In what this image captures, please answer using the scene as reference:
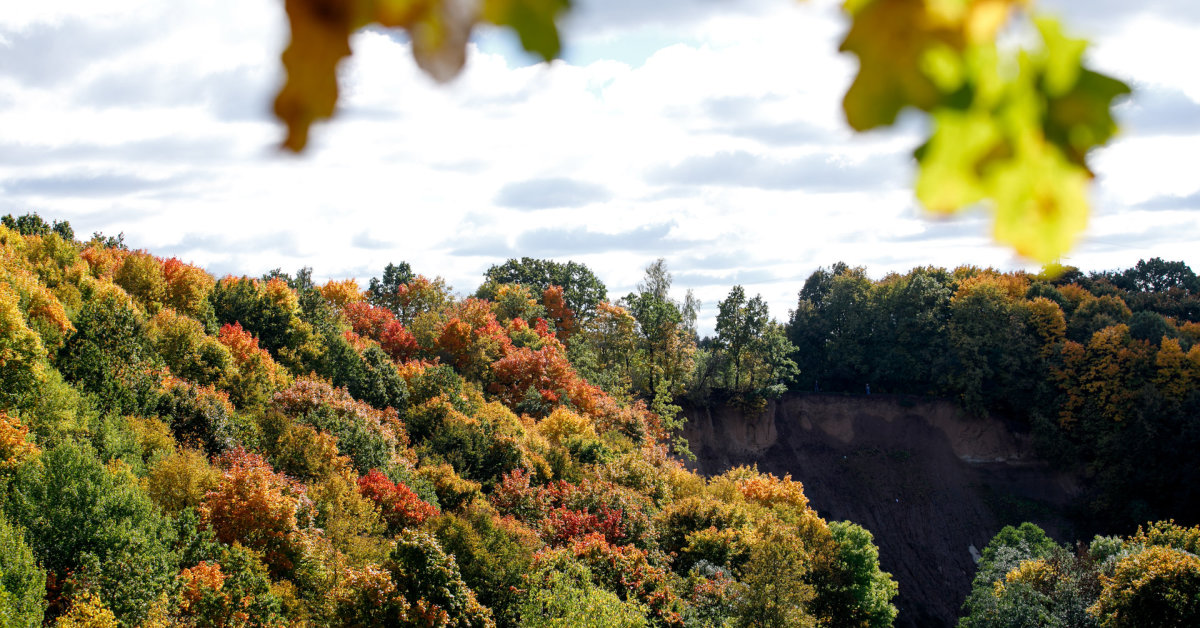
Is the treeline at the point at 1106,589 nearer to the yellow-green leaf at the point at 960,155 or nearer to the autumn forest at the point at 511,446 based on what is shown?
the autumn forest at the point at 511,446

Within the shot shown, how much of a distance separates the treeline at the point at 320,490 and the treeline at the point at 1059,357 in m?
17.8

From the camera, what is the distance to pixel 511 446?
93.7 ft

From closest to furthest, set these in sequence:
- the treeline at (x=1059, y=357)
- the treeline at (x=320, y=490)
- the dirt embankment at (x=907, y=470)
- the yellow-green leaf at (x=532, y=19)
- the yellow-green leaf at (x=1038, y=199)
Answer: the yellow-green leaf at (x=532, y=19), the yellow-green leaf at (x=1038, y=199), the treeline at (x=320, y=490), the treeline at (x=1059, y=357), the dirt embankment at (x=907, y=470)

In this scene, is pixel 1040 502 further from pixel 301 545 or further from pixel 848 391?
pixel 301 545

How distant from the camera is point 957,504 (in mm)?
44406

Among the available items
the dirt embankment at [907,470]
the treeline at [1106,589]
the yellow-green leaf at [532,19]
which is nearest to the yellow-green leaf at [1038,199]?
the yellow-green leaf at [532,19]

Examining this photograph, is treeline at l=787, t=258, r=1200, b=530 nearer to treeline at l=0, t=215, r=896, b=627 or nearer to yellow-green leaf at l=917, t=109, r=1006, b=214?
treeline at l=0, t=215, r=896, b=627

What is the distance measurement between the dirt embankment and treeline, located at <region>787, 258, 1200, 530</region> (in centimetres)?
182

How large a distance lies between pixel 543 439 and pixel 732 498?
729cm

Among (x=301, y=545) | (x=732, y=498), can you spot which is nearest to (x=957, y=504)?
(x=732, y=498)

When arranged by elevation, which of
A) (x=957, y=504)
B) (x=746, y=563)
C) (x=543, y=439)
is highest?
(x=543, y=439)

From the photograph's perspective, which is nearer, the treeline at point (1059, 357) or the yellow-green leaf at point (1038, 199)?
the yellow-green leaf at point (1038, 199)

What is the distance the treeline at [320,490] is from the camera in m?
16.3

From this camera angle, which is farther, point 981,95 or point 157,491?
point 157,491
